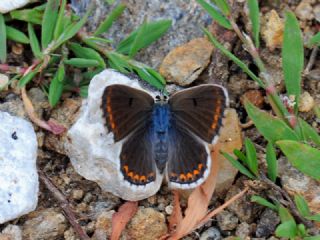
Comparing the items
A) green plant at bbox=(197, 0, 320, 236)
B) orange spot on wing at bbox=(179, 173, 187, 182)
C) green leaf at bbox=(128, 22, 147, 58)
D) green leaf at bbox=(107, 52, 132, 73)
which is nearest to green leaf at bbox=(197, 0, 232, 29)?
green plant at bbox=(197, 0, 320, 236)

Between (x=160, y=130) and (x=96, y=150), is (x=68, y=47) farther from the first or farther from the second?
(x=160, y=130)

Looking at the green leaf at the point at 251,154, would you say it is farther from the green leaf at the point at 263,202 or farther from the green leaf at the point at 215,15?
the green leaf at the point at 215,15

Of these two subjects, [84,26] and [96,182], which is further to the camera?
[84,26]

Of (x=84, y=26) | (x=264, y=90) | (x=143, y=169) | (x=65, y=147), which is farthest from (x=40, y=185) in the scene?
(x=264, y=90)

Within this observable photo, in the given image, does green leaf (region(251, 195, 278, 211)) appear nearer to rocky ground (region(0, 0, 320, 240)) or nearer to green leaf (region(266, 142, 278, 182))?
rocky ground (region(0, 0, 320, 240))

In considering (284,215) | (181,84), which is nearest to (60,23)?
(181,84)

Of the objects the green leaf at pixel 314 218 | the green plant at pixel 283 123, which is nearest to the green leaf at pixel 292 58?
the green plant at pixel 283 123

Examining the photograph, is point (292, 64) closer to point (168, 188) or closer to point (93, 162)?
point (168, 188)
